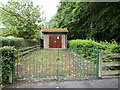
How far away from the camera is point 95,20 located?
37.1 ft

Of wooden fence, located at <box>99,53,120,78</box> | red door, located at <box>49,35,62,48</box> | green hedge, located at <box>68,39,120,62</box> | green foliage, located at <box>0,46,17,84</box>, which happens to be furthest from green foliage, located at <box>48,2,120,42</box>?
green foliage, located at <box>0,46,17,84</box>

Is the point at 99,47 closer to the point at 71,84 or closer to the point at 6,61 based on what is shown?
the point at 71,84

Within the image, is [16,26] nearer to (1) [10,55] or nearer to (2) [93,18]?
(1) [10,55]

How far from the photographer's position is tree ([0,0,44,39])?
812 centimetres

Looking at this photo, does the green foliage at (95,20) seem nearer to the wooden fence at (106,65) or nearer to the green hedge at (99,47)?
the green hedge at (99,47)

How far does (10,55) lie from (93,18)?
11.5 meters

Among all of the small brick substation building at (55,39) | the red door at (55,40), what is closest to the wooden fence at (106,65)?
the small brick substation building at (55,39)


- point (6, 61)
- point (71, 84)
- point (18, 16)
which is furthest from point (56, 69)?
point (18, 16)

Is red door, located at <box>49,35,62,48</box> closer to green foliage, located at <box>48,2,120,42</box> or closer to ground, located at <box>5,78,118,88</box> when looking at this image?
green foliage, located at <box>48,2,120,42</box>

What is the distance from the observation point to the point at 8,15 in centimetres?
819

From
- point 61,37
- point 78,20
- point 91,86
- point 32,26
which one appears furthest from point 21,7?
point 91,86

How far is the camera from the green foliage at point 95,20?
9.45 m

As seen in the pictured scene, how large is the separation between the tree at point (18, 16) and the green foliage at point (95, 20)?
22.3 feet

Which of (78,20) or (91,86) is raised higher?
(78,20)
